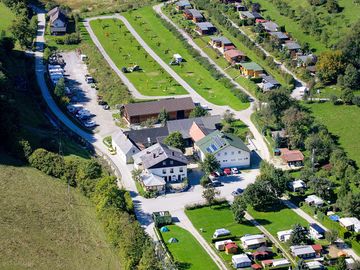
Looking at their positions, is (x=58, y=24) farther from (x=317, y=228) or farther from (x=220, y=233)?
(x=317, y=228)

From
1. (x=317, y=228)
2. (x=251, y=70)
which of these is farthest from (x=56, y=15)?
(x=317, y=228)

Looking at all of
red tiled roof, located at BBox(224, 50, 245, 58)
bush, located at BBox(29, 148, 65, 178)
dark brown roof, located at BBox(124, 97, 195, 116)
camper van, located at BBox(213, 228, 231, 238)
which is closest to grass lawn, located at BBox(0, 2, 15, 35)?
dark brown roof, located at BBox(124, 97, 195, 116)

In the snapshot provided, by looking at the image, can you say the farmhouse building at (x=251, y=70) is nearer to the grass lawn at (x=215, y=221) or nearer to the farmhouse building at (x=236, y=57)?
the farmhouse building at (x=236, y=57)

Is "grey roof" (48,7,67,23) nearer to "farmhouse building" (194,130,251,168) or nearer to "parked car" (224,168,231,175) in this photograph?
"farmhouse building" (194,130,251,168)

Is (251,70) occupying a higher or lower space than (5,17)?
lower

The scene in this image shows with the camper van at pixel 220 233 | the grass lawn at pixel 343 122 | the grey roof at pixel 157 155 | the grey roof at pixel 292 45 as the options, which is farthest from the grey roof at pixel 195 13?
the camper van at pixel 220 233

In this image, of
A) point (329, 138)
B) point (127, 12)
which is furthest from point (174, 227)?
point (127, 12)
